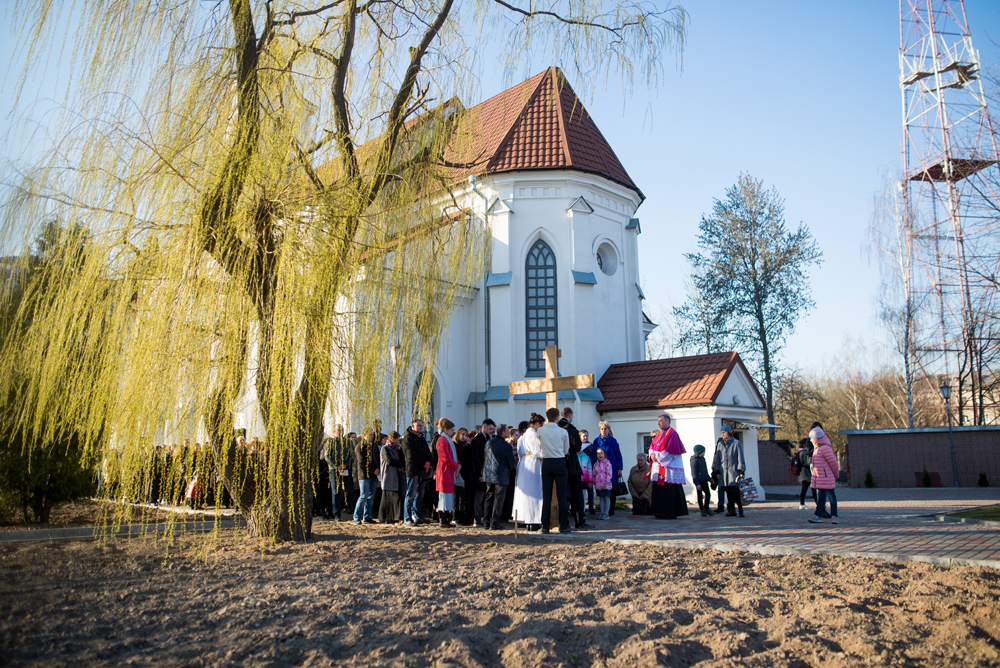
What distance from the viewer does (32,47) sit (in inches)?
228

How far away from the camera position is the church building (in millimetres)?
20344

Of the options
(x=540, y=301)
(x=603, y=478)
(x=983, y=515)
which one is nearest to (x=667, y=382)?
(x=540, y=301)

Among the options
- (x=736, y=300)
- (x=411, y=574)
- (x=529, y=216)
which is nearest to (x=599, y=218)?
(x=529, y=216)

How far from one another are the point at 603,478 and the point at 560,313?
361 inches

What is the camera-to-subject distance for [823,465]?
1124cm

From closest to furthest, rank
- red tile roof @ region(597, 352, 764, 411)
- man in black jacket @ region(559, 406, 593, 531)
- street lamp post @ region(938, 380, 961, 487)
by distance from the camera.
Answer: man in black jacket @ region(559, 406, 593, 531) → red tile roof @ region(597, 352, 764, 411) → street lamp post @ region(938, 380, 961, 487)

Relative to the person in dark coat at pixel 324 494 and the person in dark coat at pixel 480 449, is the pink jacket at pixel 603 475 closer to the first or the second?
the person in dark coat at pixel 480 449

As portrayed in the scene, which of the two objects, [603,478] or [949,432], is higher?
[949,432]

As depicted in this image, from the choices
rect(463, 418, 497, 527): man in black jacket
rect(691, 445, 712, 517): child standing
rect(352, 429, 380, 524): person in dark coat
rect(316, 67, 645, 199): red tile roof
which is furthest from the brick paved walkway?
rect(316, 67, 645, 199): red tile roof

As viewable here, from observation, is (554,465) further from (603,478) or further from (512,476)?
(603,478)

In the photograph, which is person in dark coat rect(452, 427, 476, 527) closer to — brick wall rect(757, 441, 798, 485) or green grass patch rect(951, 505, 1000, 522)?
green grass patch rect(951, 505, 1000, 522)

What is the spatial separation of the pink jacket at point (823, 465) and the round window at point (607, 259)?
12.5 metres

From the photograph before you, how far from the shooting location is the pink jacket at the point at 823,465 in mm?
11180

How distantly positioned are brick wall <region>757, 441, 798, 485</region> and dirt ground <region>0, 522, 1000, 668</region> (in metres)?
26.7
